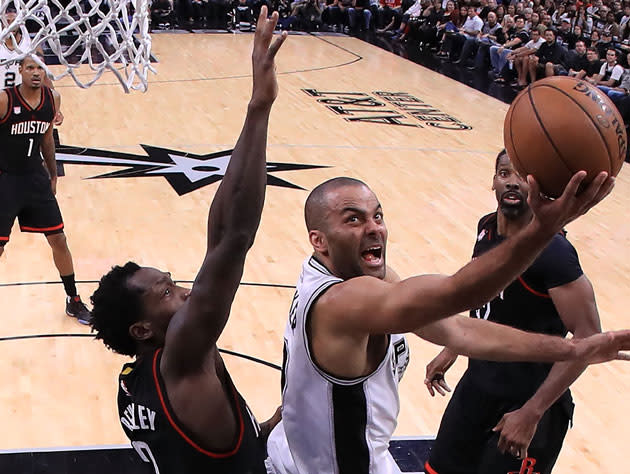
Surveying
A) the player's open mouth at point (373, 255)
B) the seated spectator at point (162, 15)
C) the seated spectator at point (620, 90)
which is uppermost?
the player's open mouth at point (373, 255)

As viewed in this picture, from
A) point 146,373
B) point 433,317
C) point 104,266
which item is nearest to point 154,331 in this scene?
point 146,373

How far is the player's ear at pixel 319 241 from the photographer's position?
7.66ft

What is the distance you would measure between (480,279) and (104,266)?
14.4 ft

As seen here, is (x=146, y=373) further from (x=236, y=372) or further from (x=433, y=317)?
(x=236, y=372)

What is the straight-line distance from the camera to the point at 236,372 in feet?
14.6

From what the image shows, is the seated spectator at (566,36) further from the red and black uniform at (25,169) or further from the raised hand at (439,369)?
the raised hand at (439,369)

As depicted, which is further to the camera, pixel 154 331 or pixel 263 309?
pixel 263 309

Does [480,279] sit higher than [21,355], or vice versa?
[480,279]

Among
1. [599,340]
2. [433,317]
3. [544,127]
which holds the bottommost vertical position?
[599,340]

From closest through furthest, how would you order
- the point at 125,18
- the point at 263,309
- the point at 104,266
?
the point at 125,18
the point at 263,309
the point at 104,266

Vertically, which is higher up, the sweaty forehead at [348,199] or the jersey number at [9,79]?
the sweaty forehead at [348,199]

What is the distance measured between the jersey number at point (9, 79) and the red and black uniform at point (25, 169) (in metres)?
0.10

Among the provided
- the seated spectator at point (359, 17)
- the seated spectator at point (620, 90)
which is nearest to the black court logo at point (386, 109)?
the seated spectator at point (620, 90)

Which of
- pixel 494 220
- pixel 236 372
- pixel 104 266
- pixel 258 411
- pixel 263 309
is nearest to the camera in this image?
pixel 494 220
